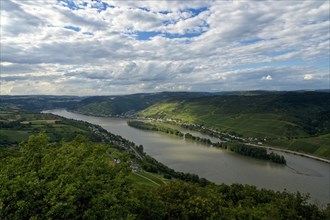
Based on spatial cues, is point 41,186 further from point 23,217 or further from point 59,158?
point 59,158

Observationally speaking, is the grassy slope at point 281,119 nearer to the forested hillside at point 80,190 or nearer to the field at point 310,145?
the field at point 310,145

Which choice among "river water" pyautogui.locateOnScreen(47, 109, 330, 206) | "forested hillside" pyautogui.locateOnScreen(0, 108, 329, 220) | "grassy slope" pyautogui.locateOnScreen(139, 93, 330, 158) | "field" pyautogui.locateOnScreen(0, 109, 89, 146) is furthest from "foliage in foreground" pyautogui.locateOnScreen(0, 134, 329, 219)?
"grassy slope" pyautogui.locateOnScreen(139, 93, 330, 158)

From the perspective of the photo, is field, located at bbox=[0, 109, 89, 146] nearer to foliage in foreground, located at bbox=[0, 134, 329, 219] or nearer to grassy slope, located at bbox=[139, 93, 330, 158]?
grassy slope, located at bbox=[139, 93, 330, 158]

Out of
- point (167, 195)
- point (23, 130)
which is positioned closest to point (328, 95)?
point (23, 130)

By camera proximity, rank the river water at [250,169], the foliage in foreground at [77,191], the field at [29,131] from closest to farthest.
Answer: the foliage in foreground at [77,191], the river water at [250,169], the field at [29,131]

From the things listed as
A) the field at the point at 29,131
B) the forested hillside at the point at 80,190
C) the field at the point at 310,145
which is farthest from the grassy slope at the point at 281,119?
the forested hillside at the point at 80,190

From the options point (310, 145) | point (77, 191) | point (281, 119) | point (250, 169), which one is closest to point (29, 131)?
point (250, 169)

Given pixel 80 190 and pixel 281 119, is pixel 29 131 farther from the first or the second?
pixel 281 119
